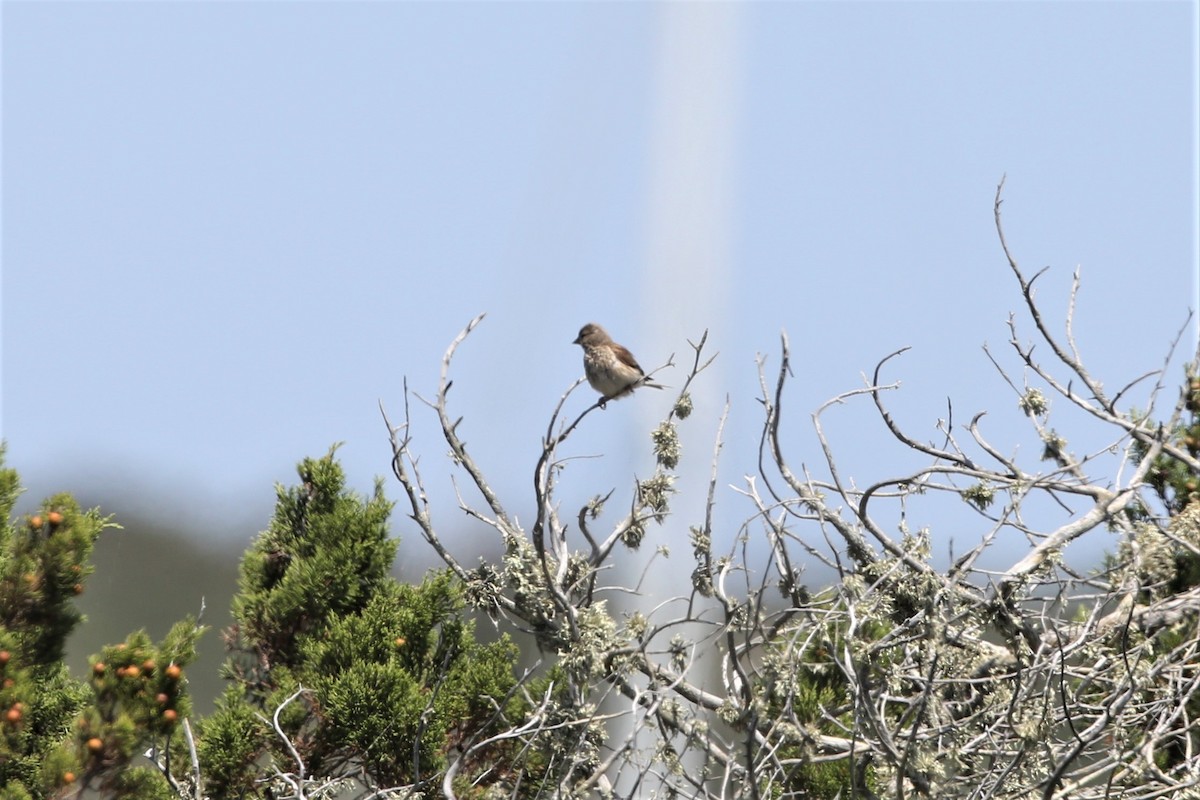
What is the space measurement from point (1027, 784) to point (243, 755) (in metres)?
2.83

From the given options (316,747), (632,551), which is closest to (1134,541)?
(632,551)

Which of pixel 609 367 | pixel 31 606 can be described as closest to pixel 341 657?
pixel 31 606

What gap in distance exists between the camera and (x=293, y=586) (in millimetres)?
5137


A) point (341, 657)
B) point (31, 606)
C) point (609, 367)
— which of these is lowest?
point (31, 606)

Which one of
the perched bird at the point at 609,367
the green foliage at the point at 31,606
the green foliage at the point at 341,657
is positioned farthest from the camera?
the perched bird at the point at 609,367

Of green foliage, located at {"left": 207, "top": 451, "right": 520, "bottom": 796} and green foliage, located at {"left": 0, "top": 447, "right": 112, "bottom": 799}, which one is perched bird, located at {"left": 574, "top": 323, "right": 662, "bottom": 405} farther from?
green foliage, located at {"left": 0, "top": 447, "right": 112, "bottom": 799}

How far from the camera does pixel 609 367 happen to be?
6387 millimetres

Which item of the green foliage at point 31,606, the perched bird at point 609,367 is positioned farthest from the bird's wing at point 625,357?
the green foliage at point 31,606

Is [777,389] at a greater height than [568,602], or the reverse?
[777,389]

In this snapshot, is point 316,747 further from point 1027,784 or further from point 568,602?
point 1027,784

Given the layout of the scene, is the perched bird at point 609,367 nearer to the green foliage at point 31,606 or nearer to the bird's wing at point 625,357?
the bird's wing at point 625,357

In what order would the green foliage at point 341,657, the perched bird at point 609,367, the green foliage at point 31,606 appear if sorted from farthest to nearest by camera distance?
1. the perched bird at point 609,367
2. the green foliage at point 341,657
3. the green foliage at point 31,606

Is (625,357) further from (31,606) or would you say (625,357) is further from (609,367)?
(31,606)

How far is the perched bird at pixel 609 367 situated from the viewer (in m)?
6.30
